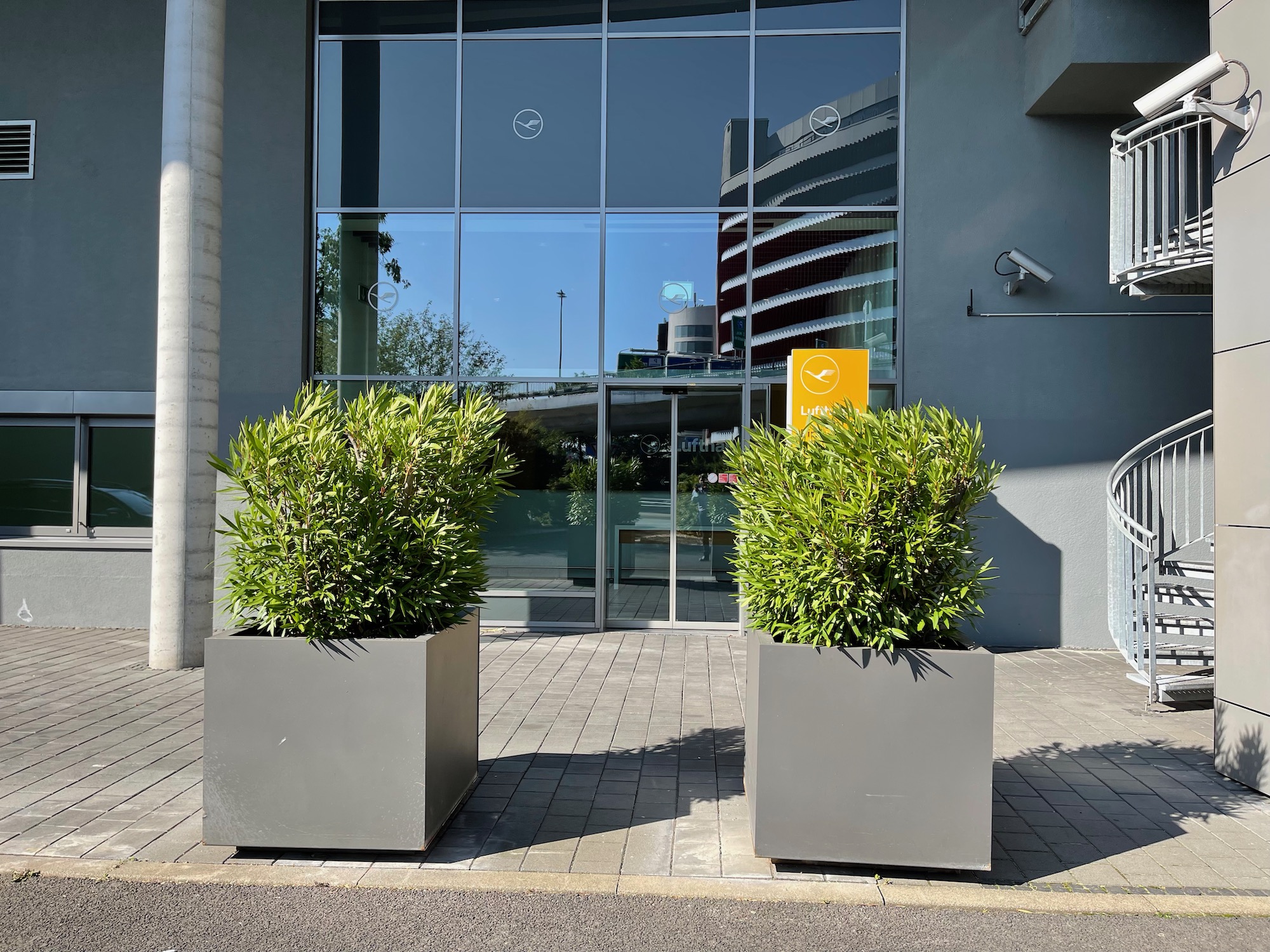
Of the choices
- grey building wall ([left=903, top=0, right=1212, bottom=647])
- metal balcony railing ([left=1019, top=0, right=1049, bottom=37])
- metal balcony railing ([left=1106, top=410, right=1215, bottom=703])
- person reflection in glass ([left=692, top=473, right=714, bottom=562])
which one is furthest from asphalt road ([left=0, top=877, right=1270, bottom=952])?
metal balcony railing ([left=1019, top=0, right=1049, bottom=37])

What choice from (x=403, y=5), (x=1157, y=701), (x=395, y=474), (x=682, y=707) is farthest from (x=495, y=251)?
(x=1157, y=701)

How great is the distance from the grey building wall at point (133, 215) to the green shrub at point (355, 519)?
21.3 ft

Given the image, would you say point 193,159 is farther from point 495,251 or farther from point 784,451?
point 784,451

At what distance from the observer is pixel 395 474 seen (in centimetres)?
422

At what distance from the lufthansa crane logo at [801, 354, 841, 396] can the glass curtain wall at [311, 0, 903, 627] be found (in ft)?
7.05

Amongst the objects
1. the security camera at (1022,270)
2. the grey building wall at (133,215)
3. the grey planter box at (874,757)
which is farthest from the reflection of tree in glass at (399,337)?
the grey planter box at (874,757)

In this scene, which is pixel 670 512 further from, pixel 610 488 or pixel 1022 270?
pixel 1022 270

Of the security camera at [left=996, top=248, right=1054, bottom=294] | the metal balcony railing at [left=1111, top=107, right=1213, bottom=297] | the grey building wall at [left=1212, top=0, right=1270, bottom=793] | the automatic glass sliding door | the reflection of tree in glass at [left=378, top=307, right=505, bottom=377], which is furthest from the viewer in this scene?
the reflection of tree in glass at [left=378, top=307, right=505, bottom=377]

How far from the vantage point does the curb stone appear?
12.4 feet

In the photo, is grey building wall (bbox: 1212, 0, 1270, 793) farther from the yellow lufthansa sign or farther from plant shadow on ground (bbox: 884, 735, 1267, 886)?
the yellow lufthansa sign

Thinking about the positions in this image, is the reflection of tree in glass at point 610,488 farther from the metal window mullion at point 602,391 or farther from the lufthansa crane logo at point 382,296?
the lufthansa crane logo at point 382,296

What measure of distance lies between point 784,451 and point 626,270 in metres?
6.59

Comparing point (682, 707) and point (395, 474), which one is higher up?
point (395, 474)

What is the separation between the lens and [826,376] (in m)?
8.07
